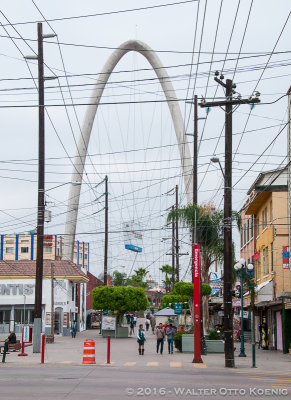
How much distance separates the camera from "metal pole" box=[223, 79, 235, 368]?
26.2 meters

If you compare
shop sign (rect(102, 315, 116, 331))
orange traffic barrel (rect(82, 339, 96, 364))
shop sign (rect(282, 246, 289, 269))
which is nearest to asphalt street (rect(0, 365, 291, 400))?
orange traffic barrel (rect(82, 339, 96, 364))

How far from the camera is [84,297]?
251 ft

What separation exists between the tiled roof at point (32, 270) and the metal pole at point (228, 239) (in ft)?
112

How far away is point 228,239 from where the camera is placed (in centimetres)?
2691

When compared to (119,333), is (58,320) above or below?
above

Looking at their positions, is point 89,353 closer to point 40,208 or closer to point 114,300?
point 40,208

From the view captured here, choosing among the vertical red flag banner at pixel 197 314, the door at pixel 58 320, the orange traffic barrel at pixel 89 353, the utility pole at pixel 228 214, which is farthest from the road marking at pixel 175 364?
the door at pixel 58 320

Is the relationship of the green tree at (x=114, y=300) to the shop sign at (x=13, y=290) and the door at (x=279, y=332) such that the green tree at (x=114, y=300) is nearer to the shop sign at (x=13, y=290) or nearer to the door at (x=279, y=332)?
the shop sign at (x=13, y=290)

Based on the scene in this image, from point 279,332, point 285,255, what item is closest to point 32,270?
point 279,332

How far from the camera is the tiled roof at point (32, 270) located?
59.2m

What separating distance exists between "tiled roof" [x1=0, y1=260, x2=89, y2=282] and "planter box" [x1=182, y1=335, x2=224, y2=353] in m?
25.1

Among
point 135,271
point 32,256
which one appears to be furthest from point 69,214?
point 135,271

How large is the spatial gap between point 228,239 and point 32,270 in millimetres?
36054

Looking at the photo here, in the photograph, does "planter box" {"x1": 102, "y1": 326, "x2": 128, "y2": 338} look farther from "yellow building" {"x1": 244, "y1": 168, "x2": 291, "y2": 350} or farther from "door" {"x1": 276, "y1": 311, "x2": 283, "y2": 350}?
"door" {"x1": 276, "y1": 311, "x2": 283, "y2": 350}
